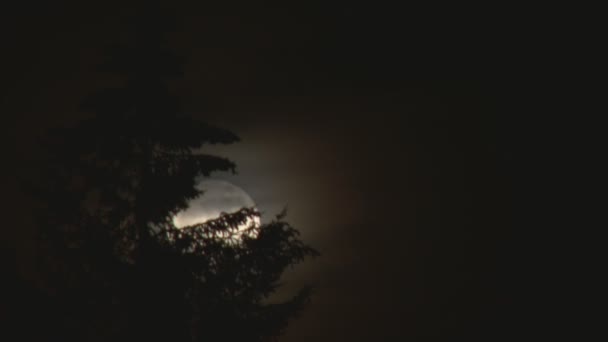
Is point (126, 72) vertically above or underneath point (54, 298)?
above

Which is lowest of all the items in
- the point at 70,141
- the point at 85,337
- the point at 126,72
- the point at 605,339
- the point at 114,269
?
the point at 85,337

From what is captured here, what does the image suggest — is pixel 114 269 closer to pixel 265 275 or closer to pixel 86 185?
pixel 86 185

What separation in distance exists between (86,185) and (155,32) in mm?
2463

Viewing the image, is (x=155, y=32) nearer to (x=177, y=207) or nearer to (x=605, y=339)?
(x=177, y=207)

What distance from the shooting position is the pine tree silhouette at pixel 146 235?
30.3ft

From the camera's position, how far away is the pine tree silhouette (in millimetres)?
9227

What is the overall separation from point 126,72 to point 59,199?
208 cm

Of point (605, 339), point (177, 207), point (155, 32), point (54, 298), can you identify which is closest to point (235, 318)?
point (177, 207)

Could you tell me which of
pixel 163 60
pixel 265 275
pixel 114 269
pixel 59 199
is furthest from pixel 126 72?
pixel 265 275

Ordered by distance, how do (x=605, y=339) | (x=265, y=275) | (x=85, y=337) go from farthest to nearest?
1. (x=605, y=339)
2. (x=265, y=275)
3. (x=85, y=337)

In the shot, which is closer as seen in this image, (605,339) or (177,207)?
(177,207)

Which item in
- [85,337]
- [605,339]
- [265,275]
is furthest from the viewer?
[605,339]

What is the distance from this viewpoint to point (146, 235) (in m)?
9.44

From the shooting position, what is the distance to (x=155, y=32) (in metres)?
9.38
